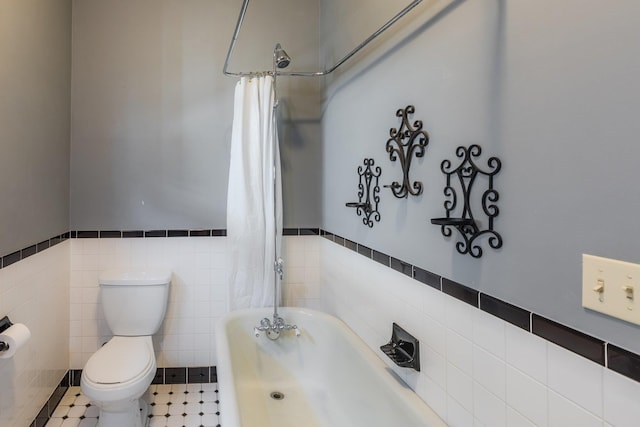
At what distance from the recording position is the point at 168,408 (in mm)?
2283

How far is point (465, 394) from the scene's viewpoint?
1.11 m

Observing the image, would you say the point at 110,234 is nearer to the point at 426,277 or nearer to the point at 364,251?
the point at 364,251

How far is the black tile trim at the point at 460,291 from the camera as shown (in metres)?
1.07

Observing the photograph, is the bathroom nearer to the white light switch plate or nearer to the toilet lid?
the white light switch plate

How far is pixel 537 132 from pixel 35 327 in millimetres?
2479

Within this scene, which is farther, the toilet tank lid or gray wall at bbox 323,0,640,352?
the toilet tank lid

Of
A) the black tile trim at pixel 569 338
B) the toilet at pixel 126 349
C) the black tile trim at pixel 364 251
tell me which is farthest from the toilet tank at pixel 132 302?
the black tile trim at pixel 569 338

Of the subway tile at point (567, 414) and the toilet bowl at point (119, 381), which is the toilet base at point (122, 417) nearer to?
the toilet bowl at point (119, 381)

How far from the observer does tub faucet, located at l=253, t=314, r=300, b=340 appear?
2230 millimetres

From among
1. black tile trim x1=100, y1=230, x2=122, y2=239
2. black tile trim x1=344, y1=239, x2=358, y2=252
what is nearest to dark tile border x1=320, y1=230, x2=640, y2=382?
black tile trim x1=344, y1=239, x2=358, y2=252

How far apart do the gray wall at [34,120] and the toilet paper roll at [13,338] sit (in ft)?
1.18

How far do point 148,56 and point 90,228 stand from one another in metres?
1.22

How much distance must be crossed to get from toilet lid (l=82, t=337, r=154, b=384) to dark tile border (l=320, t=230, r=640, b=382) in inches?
59.3

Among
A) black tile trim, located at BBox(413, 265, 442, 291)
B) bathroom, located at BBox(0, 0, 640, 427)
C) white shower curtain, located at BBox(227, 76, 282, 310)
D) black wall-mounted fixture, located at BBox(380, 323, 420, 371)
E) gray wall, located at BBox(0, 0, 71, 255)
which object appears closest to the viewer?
bathroom, located at BBox(0, 0, 640, 427)
